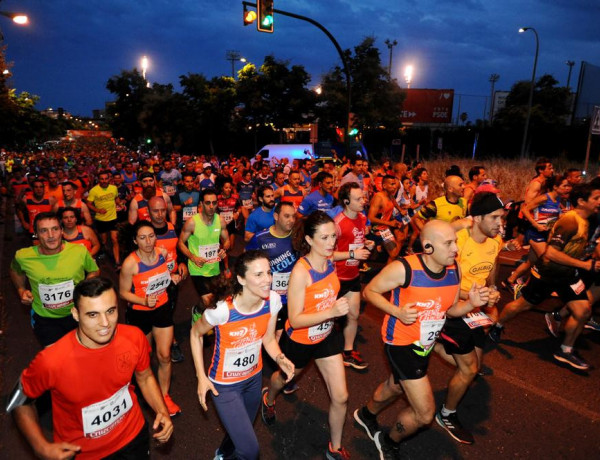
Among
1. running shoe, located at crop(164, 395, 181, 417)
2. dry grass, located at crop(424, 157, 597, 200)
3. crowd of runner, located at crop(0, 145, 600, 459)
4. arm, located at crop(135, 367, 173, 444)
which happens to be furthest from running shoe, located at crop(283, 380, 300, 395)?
dry grass, located at crop(424, 157, 597, 200)

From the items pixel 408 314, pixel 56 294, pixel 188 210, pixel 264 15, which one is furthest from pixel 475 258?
pixel 264 15

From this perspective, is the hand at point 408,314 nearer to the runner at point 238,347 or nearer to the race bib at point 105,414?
the runner at point 238,347

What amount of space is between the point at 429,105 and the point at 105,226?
162ft

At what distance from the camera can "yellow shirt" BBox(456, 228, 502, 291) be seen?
3924 millimetres

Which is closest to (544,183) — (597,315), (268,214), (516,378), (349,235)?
(597,315)

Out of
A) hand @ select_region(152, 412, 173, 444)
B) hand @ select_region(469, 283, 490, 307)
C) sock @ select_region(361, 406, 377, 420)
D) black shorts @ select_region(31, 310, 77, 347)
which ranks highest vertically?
hand @ select_region(469, 283, 490, 307)

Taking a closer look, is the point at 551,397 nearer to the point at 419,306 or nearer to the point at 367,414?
the point at 367,414

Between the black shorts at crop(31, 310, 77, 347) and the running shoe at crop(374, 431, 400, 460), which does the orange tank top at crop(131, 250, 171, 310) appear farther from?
the running shoe at crop(374, 431, 400, 460)

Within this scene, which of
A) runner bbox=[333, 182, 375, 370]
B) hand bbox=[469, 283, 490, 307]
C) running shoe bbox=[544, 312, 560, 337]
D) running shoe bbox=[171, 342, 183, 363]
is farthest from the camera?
running shoe bbox=[544, 312, 560, 337]

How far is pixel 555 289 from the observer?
5.02 meters

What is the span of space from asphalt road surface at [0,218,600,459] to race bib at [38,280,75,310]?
52.3 inches

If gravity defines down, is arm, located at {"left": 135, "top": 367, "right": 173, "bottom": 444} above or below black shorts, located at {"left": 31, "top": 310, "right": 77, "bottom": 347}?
above

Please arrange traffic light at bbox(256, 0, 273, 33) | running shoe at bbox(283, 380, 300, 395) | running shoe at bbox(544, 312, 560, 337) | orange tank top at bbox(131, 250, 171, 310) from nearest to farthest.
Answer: orange tank top at bbox(131, 250, 171, 310)
running shoe at bbox(283, 380, 300, 395)
running shoe at bbox(544, 312, 560, 337)
traffic light at bbox(256, 0, 273, 33)

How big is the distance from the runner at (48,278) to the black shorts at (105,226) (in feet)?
19.1
